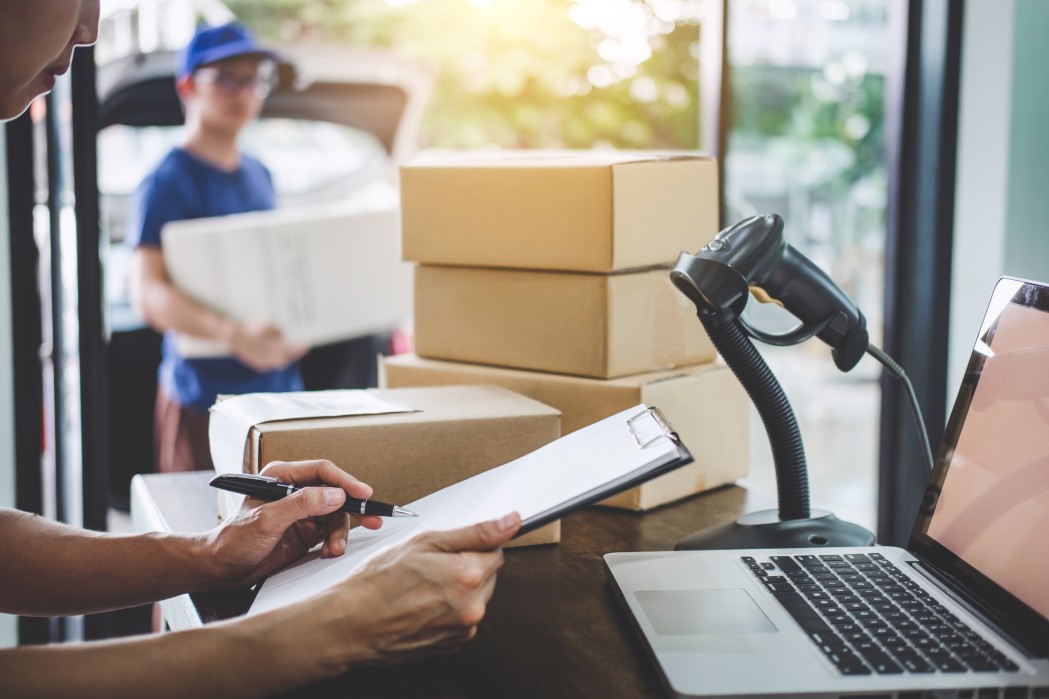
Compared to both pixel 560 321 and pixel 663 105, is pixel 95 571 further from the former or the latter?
pixel 663 105

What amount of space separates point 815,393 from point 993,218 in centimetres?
127

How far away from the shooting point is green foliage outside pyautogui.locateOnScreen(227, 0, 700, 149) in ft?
11.2

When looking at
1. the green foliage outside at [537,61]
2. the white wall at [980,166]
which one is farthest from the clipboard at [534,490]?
the green foliage outside at [537,61]

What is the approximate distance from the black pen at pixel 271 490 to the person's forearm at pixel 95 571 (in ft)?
0.21

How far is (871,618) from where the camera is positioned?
823 mm

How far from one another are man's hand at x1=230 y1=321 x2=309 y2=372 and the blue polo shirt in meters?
0.02

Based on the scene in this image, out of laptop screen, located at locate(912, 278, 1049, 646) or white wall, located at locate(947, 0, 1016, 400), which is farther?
white wall, located at locate(947, 0, 1016, 400)

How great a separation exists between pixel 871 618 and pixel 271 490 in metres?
0.57

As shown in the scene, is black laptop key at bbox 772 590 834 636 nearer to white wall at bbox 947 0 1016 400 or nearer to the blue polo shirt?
white wall at bbox 947 0 1016 400

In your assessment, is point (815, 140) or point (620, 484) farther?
point (815, 140)

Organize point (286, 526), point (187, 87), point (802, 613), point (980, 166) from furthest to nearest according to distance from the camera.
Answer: point (187, 87) < point (980, 166) < point (286, 526) < point (802, 613)

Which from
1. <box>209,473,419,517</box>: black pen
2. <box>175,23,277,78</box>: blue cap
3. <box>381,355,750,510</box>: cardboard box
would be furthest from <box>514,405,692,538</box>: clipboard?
<box>175,23,277,78</box>: blue cap

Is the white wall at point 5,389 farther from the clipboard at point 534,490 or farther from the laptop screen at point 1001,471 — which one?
the laptop screen at point 1001,471

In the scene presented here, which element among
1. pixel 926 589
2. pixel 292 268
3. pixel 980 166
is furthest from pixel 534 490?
pixel 292 268
